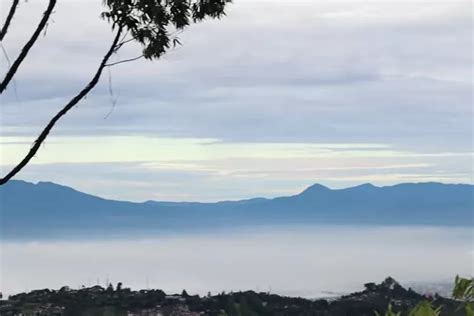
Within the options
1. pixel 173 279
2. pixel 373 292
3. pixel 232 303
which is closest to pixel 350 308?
pixel 373 292

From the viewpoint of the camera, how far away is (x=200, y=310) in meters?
40.1

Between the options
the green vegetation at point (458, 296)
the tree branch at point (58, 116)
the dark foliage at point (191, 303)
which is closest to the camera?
the green vegetation at point (458, 296)

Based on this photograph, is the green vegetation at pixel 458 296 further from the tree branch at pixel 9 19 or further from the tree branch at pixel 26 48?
the tree branch at pixel 9 19

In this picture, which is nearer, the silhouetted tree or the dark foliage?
the silhouetted tree

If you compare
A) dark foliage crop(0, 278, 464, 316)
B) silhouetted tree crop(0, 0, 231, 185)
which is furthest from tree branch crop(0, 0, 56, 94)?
dark foliage crop(0, 278, 464, 316)

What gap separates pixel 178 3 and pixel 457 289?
436 centimetres

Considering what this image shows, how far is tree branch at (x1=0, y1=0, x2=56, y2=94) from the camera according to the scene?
8.08 m

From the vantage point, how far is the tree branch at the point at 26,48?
8.08m

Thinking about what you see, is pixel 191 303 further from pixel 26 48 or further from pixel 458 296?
pixel 458 296

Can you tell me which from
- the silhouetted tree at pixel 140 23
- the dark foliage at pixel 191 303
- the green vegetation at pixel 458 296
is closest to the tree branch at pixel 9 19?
the silhouetted tree at pixel 140 23

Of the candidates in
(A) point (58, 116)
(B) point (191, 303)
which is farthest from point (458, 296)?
(B) point (191, 303)

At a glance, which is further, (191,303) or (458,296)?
A: (191,303)

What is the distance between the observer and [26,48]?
26.7ft

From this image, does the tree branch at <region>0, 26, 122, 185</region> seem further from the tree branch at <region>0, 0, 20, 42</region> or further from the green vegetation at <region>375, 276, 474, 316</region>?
the green vegetation at <region>375, 276, 474, 316</region>
